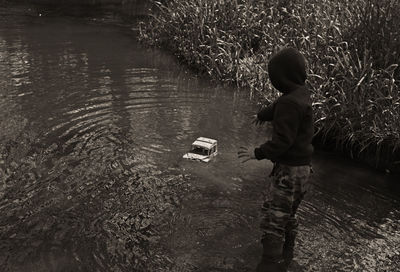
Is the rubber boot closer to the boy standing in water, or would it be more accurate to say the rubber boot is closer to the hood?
the boy standing in water

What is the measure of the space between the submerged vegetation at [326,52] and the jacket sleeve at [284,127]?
9.68 ft

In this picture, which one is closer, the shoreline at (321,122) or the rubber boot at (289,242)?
the rubber boot at (289,242)

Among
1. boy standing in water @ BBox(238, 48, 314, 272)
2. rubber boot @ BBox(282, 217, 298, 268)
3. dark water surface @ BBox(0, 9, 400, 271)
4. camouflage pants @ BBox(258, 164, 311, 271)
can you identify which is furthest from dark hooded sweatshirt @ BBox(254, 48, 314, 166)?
dark water surface @ BBox(0, 9, 400, 271)

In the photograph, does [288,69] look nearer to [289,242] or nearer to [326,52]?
[289,242]

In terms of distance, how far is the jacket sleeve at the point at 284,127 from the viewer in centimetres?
371

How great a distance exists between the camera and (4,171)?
18.4 feet

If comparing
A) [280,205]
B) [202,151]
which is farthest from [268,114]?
[202,151]

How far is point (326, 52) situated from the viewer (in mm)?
7609

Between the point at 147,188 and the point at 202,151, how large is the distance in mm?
1103

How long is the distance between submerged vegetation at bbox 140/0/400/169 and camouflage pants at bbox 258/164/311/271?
8.63 feet

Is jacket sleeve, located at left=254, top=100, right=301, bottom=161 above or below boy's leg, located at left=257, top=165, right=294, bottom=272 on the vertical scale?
above

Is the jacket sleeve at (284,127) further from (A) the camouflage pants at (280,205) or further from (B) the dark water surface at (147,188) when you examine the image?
(B) the dark water surface at (147,188)

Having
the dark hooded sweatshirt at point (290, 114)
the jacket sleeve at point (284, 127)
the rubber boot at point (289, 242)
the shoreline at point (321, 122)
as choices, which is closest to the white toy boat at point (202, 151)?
the shoreline at point (321, 122)

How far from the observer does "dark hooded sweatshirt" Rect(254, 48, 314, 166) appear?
3721 millimetres
